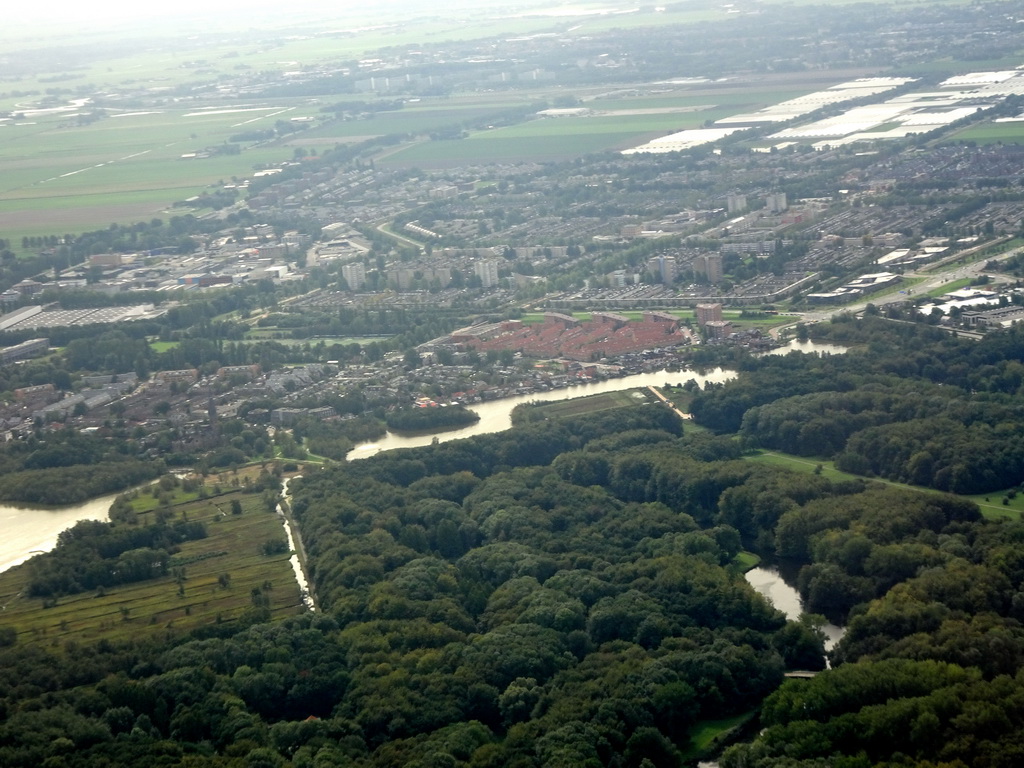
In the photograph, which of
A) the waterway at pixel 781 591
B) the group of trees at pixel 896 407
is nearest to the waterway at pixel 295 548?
the waterway at pixel 781 591

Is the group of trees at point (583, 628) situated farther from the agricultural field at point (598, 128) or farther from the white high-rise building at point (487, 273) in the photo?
the agricultural field at point (598, 128)

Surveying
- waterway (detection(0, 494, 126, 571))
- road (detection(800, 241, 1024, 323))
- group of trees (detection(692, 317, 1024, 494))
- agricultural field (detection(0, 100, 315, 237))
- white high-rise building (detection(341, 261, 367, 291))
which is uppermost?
group of trees (detection(692, 317, 1024, 494))

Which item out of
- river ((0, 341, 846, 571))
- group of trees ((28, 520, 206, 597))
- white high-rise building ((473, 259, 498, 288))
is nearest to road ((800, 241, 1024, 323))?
river ((0, 341, 846, 571))

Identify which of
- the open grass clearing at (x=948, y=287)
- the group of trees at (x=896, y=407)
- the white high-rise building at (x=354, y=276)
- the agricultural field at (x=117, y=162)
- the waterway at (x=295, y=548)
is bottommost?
the agricultural field at (x=117, y=162)

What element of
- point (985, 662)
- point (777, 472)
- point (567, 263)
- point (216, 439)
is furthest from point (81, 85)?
point (985, 662)

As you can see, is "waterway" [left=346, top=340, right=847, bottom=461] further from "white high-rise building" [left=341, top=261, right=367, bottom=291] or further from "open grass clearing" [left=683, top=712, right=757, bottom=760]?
"open grass clearing" [left=683, top=712, right=757, bottom=760]

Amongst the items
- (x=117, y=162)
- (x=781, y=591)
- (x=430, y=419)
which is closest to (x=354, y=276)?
(x=430, y=419)

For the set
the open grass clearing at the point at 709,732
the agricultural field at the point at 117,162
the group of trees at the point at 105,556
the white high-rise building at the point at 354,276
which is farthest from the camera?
the agricultural field at the point at 117,162

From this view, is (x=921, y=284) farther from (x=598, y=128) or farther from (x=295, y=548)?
(x=598, y=128)
